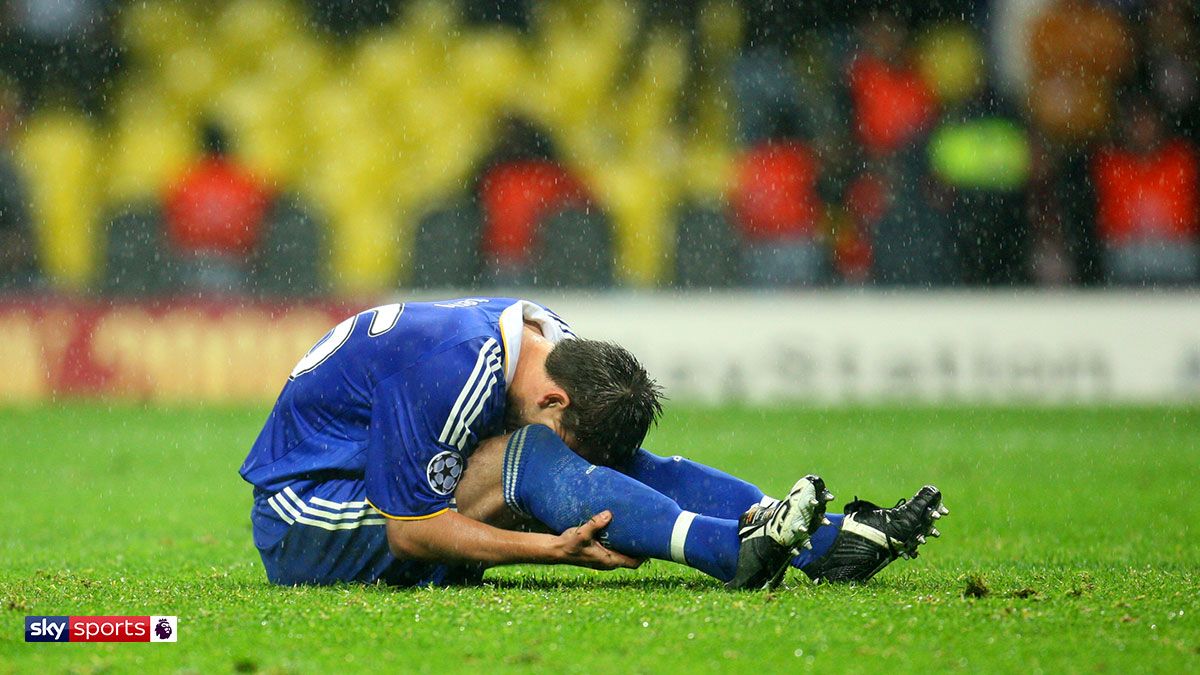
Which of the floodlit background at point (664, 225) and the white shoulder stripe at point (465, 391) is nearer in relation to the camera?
the white shoulder stripe at point (465, 391)

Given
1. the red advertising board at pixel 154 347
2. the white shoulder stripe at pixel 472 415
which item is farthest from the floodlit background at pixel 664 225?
the white shoulder stripe at pixel 472 415

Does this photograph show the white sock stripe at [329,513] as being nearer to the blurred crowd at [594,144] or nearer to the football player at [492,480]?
the football player at [492,480]

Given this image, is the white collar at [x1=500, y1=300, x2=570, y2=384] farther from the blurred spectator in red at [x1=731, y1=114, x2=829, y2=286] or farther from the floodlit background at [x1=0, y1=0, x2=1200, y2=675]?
the blurred spectator in red at [x1=731, y1=114, x2=829, y2=286]

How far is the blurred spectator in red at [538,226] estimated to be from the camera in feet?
41.0

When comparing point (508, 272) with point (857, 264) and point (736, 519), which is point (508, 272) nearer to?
point (857, 264)

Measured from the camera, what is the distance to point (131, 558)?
16.5 ft

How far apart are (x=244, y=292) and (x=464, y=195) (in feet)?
7.29

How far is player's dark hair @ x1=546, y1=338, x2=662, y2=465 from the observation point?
3.85 meters

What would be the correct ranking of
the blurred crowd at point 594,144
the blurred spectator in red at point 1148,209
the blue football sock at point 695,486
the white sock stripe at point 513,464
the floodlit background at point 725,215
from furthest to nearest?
the blurred crowd at point 594,144 → the blurred spectator in red at point 1148,209 → the floodlit background at point 725,215 → the blue football sock at point 695,486 → the white sock stripe at point 513,464

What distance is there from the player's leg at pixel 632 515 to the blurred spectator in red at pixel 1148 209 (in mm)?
9220

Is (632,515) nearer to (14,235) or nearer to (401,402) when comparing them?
(401,402)

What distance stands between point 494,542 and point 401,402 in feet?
1.42

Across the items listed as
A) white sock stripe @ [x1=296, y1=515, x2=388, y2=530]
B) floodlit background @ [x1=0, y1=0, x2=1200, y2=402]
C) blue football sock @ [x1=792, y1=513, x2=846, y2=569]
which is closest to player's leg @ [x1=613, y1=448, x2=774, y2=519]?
blue football sock @ [x1=792, y1=513, x2=846, y2=569]

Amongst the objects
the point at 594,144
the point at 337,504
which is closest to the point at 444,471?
the point at 337,504
